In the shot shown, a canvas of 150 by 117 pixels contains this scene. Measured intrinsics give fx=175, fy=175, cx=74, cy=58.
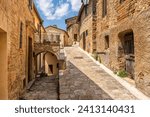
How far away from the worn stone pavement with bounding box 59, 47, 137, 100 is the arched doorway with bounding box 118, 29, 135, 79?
3.09 feet

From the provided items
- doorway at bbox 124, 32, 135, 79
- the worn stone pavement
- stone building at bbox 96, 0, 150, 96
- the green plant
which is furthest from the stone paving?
doorway at bbox 124, 32, 135, 79

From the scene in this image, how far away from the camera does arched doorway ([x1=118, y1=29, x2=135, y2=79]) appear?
785 centimetres

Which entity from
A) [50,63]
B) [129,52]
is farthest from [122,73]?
[50,63]

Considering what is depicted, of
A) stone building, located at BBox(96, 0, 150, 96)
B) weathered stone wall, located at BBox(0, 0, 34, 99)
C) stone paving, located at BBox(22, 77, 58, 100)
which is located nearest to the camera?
weathered stone wall, located at BBox(0, 0, 34, 99)

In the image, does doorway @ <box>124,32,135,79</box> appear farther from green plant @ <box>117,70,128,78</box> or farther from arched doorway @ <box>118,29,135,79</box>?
green plant @ <box>117,70,128,78</box>

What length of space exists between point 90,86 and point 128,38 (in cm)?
297

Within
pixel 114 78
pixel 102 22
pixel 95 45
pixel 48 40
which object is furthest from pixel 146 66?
pixel 48 40

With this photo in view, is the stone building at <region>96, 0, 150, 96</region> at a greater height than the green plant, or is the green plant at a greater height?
the stone building at <region>96, 0, 150, 96</region>

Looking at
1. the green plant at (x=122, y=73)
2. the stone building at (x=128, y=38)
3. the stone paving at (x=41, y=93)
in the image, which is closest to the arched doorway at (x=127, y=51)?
the stone building at (x=128, y=38)

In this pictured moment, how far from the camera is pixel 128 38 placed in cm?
814

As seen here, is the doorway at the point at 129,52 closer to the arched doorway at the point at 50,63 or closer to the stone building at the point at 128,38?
the stone building at the point at 128,38

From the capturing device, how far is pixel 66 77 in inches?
333

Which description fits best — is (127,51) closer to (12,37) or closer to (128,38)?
(128,38)

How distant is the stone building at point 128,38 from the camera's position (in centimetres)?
595
